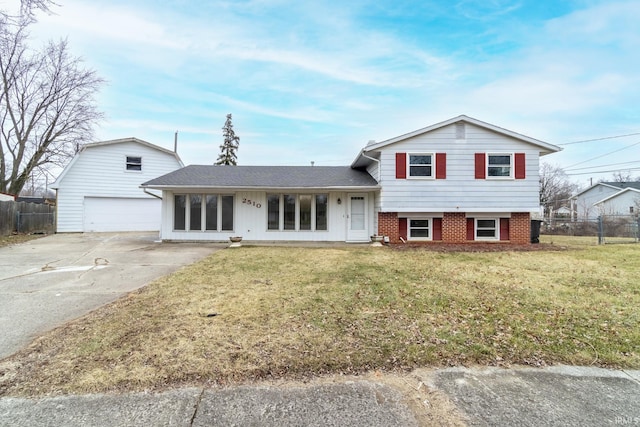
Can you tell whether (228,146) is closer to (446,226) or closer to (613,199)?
(446,226)

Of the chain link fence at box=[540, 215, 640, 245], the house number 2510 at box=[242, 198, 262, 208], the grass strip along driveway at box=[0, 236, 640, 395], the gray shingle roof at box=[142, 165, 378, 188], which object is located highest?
the gray shingle roof at box=[142, 165, 378, 188]

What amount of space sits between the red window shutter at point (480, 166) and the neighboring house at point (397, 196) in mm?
40

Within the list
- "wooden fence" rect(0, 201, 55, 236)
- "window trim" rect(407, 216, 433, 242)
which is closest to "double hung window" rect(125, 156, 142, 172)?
"wooden fence" rect(0, 201, 55, 236)

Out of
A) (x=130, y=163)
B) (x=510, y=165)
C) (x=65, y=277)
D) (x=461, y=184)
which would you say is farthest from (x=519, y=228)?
(x=130, y=163)

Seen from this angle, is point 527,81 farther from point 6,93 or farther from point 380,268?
point 6,93

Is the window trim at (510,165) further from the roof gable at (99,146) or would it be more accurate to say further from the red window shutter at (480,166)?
the roof gable at (99,146)

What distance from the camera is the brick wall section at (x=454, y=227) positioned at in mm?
12711

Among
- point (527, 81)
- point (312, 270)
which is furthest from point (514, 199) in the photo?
point (312, 270)

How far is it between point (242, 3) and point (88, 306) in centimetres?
943

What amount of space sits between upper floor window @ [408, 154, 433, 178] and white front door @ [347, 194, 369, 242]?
2237 mm

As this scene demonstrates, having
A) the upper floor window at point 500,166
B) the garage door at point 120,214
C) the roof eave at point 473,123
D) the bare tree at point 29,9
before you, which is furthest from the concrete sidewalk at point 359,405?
the garage door at point 120,214

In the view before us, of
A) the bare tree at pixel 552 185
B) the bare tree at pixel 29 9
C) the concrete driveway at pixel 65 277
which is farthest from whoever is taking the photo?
the bare tree at pixel 552 185

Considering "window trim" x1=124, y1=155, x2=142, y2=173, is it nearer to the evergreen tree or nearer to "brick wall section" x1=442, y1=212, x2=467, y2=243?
"brick wall section" x1=442, y1=212, x2=467, y2=243

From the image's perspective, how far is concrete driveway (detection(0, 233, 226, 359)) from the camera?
404 centimetres
